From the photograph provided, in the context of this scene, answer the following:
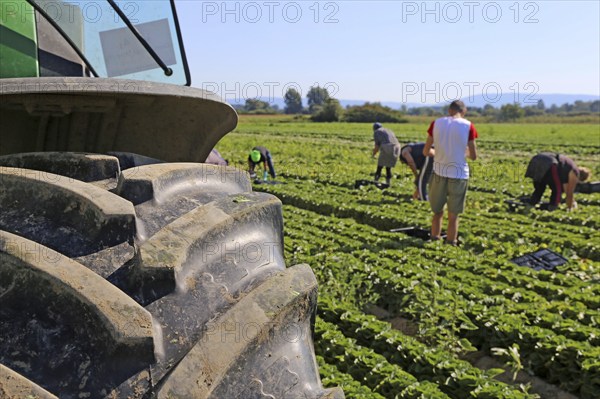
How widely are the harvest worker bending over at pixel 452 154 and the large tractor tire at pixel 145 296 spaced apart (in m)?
4.64

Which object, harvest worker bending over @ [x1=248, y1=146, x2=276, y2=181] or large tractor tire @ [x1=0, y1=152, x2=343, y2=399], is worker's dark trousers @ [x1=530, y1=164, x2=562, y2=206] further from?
large tractor tire @ [x1=0, y1=152, x2=343, y2=399]

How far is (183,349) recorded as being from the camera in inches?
41.4

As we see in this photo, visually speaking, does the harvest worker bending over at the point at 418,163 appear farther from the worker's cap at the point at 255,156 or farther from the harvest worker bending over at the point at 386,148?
the worker's cap at the point at 255,156

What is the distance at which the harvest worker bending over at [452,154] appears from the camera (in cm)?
583

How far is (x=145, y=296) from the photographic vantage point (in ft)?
3.62

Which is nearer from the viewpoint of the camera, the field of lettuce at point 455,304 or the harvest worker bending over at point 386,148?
the field of lettuce at point 455,304

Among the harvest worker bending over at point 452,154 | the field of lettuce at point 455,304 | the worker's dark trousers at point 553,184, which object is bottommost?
the field of lettuce at point 455,304

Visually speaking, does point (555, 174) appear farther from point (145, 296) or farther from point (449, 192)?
point (145, 296)

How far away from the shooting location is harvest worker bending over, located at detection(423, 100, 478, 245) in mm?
5832

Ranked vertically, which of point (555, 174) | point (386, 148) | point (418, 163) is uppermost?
point (386, 148)

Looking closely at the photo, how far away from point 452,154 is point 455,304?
1.69 meters

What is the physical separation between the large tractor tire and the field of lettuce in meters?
2.23

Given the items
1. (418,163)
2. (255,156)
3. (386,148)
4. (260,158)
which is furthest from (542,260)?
(260,158)

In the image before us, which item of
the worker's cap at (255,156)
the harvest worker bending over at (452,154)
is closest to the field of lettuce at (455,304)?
the harvest worker bending over at (452,154)
